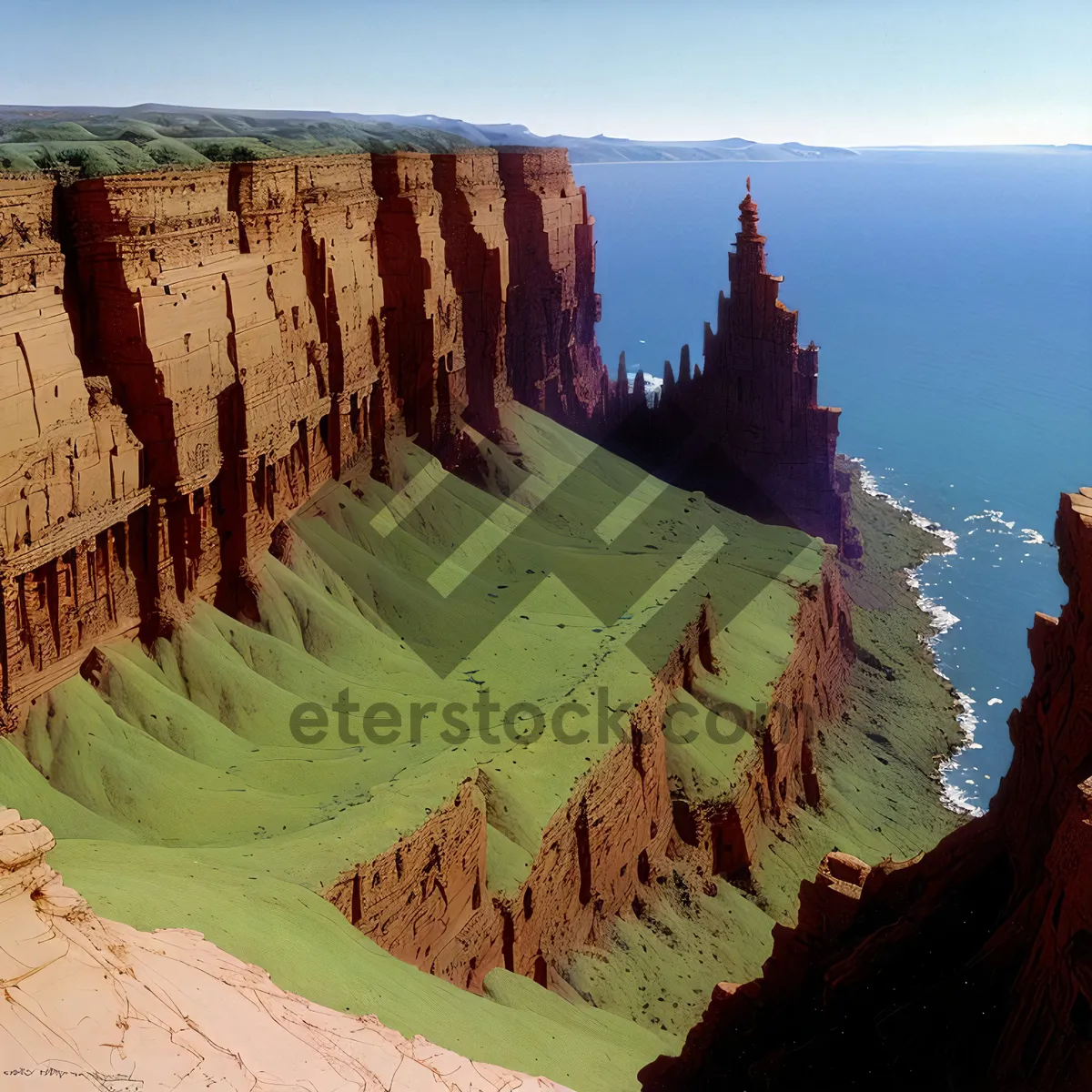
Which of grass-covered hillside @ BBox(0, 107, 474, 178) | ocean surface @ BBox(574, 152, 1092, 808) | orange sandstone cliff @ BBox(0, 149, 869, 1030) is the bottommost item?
ocean surface @ BBox(574, 152, 1092, 808)

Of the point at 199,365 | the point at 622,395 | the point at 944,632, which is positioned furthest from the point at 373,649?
the point at 622,395

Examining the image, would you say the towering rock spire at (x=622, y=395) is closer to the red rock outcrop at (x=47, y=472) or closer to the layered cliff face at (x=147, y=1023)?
the red rock outcrop at (x=47, y=472)

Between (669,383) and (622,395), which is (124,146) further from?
(622,395)

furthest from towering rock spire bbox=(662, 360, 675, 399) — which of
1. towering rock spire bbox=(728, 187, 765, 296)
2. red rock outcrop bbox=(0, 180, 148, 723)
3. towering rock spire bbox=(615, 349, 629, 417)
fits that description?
red rock outcrop bbox=(0, 180, 148, 723)

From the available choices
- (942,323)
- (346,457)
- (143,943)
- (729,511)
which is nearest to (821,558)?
(729,511)

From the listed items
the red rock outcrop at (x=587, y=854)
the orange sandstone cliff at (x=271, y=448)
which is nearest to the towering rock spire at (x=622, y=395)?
the orange sandstone cliff at (x=271, y=448)

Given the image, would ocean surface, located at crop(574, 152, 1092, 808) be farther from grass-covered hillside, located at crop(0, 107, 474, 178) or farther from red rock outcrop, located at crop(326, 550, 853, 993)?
grass-covered hillside, located at crop(0, 107, 474, 178)
